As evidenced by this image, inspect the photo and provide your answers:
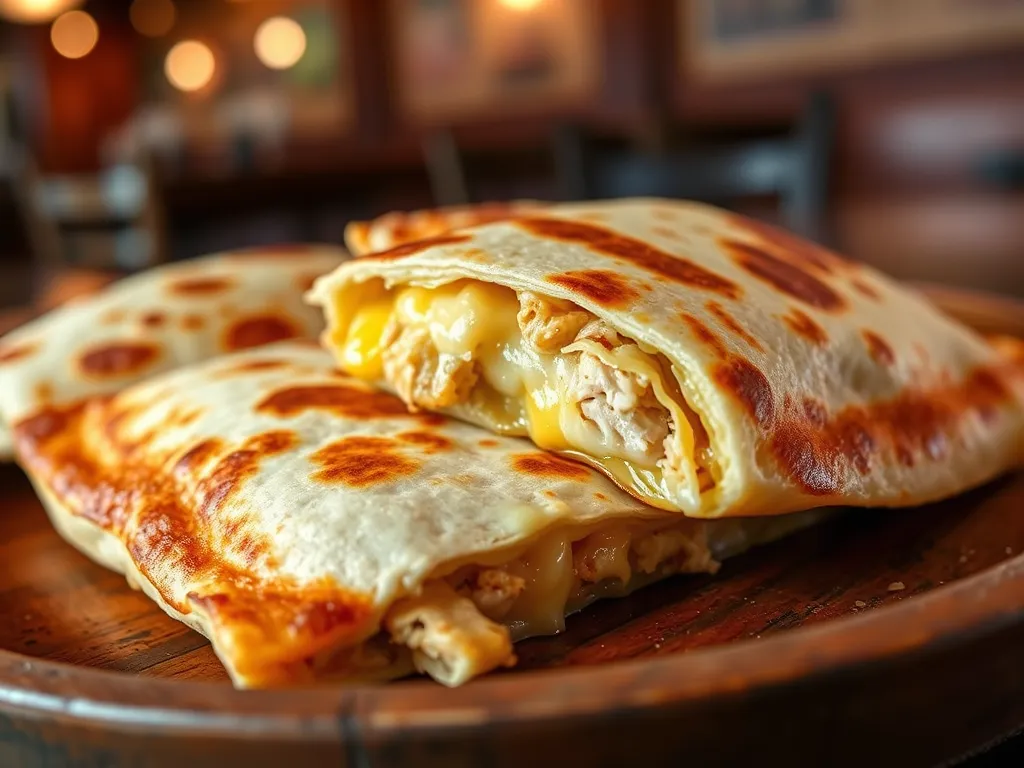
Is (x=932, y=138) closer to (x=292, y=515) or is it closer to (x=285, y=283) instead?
(x=285, y=283)

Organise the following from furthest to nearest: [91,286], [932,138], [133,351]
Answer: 1. [932,138]
2. [91,286]
3. [133,351]

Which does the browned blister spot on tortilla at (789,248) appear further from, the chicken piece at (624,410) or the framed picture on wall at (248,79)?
the framed picture on wall at (248,79)

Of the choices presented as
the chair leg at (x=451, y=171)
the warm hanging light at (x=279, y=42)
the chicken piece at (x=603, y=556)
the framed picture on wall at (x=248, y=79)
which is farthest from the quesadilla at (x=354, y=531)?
the warm hanging light at (x=279, y=42)

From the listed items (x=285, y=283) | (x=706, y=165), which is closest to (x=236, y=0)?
(x=706, y=165)

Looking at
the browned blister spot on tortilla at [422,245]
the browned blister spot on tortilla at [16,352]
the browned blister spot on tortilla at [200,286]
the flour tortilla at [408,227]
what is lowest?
the browned blister spot on tortilla at [16,352]

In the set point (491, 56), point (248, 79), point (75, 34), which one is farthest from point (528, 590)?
point (75, 34)

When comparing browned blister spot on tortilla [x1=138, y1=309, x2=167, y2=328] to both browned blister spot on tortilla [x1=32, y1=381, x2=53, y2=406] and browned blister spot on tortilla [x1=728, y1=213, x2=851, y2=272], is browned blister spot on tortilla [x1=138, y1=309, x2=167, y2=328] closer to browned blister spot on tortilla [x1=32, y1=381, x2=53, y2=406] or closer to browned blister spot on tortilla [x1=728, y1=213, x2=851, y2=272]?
browned blister spot on tortilla [x1=32, y1=381, x2=53, y2=406]
